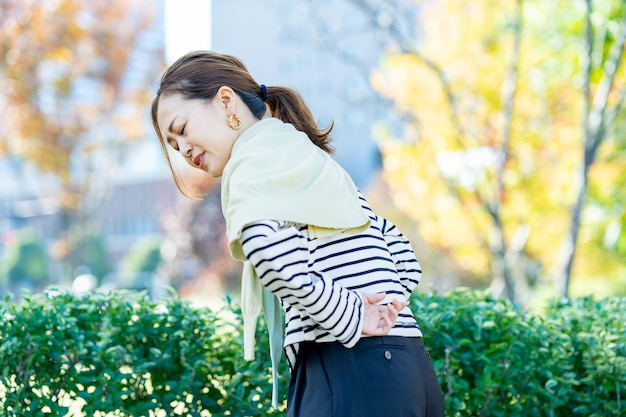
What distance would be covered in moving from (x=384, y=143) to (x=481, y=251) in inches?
91.7

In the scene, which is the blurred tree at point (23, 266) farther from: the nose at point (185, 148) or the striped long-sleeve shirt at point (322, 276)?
the striped long-sleeve shirt at point (322, 276)

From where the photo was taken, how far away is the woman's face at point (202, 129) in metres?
1.94

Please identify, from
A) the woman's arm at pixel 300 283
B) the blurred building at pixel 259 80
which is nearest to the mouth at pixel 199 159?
the woman's arm at pixel 300 283

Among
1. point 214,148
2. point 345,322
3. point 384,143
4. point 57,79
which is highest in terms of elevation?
point 57,79

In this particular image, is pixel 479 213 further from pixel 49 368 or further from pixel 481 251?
pixel 49 368

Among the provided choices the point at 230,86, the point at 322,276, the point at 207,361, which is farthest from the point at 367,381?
the point at 207,361

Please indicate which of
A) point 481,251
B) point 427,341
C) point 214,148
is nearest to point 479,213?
point 481,251

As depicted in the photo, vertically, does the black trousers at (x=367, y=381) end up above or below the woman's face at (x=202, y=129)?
below

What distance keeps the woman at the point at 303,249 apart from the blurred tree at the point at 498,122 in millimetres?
7179

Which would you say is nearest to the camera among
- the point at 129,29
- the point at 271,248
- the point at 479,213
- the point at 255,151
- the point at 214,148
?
the point at 271,248

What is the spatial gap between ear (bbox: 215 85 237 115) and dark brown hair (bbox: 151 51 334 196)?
13mm

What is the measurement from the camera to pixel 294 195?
1.76 metres

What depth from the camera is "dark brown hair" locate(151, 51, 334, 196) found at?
6.40ft

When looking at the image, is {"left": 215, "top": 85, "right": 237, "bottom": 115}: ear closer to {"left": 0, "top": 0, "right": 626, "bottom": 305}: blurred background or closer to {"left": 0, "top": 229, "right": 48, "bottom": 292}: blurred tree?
{"left": 0, "top": 0, "right": 626, "bottom": 305}: blurred background
